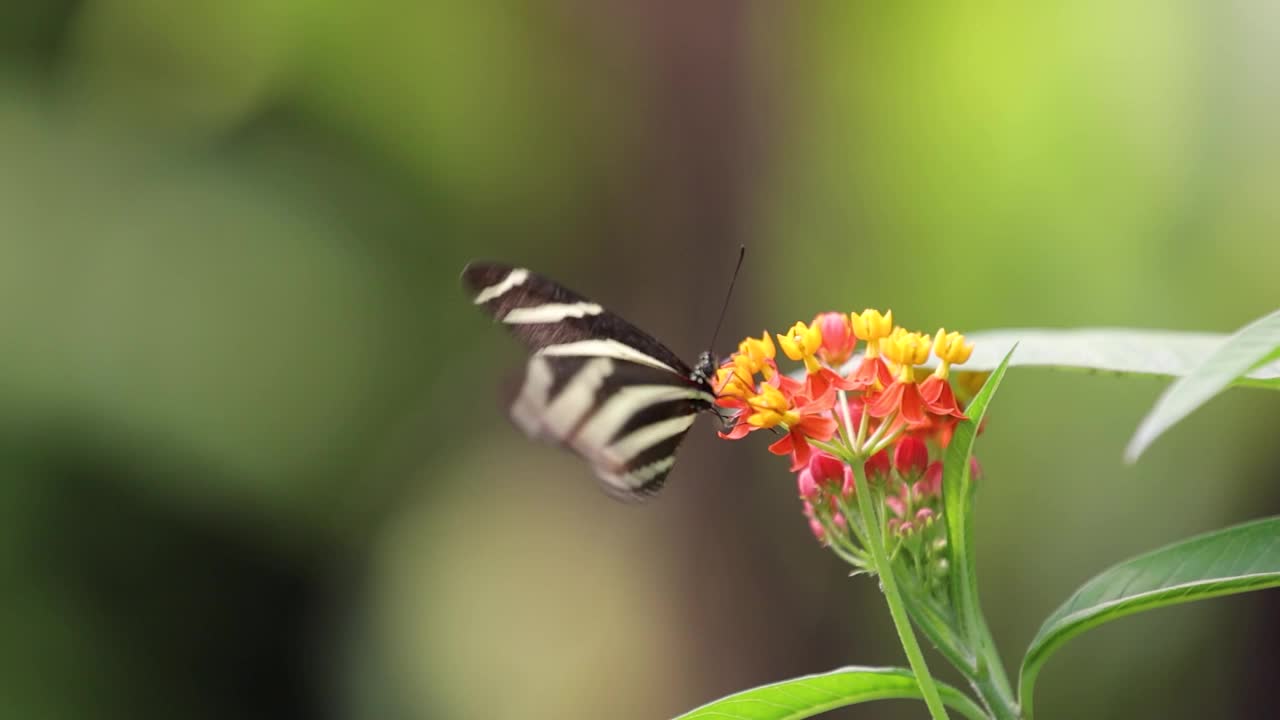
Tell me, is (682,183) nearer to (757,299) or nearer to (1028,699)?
(757,299)

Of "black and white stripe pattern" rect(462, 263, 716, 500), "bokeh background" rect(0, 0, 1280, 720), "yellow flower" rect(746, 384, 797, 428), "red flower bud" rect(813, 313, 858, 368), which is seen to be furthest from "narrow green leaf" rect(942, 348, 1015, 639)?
"bokeh background" rect(0, 0, 1280, 720)

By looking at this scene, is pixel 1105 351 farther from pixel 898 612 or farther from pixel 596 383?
pixel 596 383

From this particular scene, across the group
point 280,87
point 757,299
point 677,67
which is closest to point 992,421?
point 757,299

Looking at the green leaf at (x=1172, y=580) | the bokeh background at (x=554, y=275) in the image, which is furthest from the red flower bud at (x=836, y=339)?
the bokeh background at (x=554, y=275)

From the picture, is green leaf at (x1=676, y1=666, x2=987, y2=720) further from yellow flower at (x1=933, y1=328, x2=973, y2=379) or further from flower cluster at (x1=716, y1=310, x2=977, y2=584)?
yellow flower at (x1=933, y1=328, x2=973, y2=379)

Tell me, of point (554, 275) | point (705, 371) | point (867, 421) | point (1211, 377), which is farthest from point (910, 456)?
→ point (554, 275)

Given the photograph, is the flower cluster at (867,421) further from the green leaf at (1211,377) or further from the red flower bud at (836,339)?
the green leaf at (1211,377)

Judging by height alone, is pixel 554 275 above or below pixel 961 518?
above
